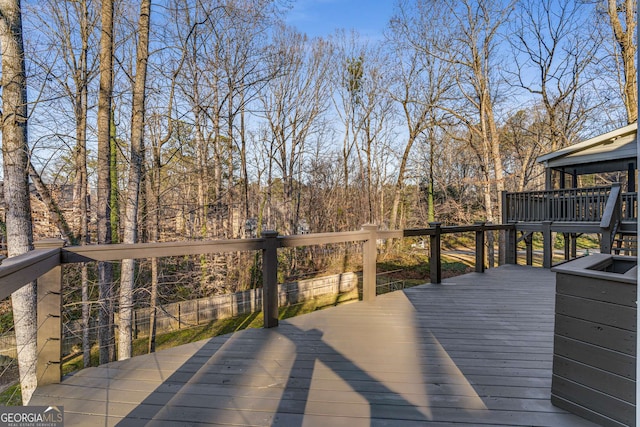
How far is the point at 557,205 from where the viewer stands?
764 centimetres

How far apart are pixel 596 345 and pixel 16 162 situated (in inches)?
212

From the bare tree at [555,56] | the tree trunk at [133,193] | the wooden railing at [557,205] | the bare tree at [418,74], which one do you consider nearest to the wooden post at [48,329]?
the tree trunk at [133,193]

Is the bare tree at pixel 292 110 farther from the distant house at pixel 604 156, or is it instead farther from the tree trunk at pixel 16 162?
the distant house at pixel 604 156

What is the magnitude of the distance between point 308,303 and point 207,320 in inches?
110

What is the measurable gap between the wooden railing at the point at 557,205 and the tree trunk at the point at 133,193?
8671 millimetres

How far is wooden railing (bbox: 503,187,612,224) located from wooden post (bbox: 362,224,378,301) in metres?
6.21

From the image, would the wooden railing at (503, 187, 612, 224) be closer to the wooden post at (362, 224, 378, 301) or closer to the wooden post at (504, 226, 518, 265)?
the wooden post at (504, 226, 518, 265)

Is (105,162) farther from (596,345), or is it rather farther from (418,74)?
(418,74)

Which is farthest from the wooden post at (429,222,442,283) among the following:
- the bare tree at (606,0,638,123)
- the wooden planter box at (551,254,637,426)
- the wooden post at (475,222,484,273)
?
the bare tree at (606,0,638,123)

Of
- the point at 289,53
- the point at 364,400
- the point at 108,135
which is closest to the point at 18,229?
the point at 108,135

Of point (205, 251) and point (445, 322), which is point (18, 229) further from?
point (445, 322)

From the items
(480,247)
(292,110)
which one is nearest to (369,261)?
(480,247)

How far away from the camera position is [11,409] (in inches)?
68.1

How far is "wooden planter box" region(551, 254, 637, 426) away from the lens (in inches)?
58.8
